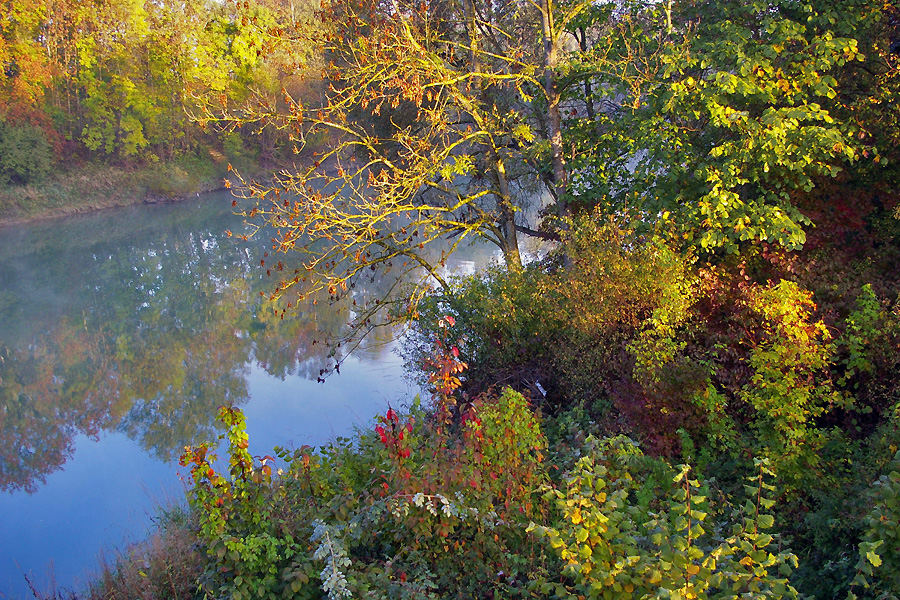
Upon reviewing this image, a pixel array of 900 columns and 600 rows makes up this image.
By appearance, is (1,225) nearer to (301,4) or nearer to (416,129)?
(301,4)

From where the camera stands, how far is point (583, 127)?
11.0 meters

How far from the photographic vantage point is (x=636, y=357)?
6707mm

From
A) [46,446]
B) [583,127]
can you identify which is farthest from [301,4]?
[46,446]

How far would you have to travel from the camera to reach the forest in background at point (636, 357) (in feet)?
13.3

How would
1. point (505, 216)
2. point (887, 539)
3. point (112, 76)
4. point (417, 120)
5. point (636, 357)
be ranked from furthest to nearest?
point (112, 76), point (505, 216), point (417, 120), point (636, 357), point (887, 539)

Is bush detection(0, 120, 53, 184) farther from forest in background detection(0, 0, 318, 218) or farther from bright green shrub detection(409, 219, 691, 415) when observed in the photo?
bright green shrub detection(409, 219, 691, 415)

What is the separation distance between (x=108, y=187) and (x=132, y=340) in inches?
958

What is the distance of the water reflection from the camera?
442 inches

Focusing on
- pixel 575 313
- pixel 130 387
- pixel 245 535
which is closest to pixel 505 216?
pixel 575 313

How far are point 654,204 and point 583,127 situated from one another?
2.97 metres

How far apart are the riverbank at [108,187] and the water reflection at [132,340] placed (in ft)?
14.1

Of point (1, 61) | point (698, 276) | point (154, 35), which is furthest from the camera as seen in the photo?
point (154, 35)

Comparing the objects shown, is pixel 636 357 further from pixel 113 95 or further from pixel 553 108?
pixel 113 95

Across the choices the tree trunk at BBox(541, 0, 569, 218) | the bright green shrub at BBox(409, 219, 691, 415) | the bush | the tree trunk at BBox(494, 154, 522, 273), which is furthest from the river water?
the bush
